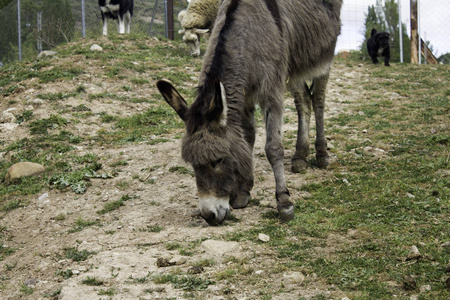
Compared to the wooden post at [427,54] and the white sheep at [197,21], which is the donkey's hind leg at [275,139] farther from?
the wooden post at [427,54]

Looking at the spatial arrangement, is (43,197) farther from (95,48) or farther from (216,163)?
(95,48)

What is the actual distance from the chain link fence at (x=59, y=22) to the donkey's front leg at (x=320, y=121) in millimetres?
8774

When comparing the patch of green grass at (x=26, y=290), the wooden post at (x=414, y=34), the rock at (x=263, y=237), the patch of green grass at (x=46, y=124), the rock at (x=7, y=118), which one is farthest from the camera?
the wooden post at (x=414, y=34)

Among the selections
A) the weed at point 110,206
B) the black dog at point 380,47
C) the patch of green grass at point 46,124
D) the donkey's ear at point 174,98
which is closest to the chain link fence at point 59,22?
the patch of green grass at point 46,124

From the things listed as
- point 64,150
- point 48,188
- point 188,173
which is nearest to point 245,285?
point 188,173

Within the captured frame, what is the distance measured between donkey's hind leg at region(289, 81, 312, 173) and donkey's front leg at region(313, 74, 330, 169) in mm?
109

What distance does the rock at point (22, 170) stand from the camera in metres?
5.71

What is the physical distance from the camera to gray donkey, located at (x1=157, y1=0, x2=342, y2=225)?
3760 mm

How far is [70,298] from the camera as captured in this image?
2900 millimetres

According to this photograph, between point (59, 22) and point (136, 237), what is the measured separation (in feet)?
42.8

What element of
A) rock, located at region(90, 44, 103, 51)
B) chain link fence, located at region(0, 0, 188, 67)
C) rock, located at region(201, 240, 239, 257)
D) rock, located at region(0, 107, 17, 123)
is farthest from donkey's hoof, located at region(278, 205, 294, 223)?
chain link fence, located at region(0, 0, 188, 67)

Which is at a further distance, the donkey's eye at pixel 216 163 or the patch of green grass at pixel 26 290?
the donkey's eye at pixel 216 163

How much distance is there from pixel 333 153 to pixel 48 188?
396 centimetres

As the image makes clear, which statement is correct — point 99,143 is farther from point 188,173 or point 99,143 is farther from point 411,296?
point 411,296
